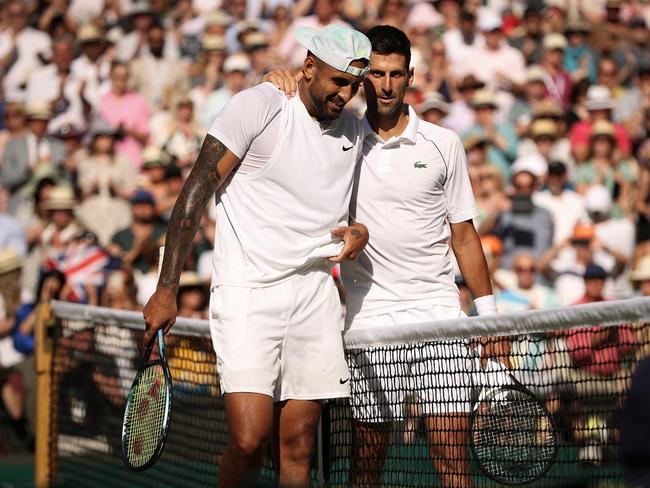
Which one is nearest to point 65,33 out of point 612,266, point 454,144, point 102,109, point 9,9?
point 9,9

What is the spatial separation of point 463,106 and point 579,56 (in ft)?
7.10

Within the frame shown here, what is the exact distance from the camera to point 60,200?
Answer: 12742 millimetres

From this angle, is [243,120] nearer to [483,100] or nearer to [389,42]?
[389,42]

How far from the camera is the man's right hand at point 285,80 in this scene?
234 inches

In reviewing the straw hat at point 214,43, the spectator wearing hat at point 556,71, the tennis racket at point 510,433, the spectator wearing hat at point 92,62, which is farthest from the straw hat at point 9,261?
the tennis racket at point 510,433

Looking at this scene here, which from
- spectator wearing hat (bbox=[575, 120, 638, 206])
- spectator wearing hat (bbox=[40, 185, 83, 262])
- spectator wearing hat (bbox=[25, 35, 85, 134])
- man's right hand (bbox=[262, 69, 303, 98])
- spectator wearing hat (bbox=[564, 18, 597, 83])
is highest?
man's right hand (bbox=[262, 69, 303, 98])

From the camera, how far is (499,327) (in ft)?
18.2

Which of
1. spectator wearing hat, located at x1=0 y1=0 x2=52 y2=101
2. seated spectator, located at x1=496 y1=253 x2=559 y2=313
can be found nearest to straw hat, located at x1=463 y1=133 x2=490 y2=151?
seated spectator, located at x1=496 y1=253 x2=559 y2=313

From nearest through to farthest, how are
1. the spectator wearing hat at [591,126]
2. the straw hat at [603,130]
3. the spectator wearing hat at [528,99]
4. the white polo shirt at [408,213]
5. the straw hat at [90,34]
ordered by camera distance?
the white polo shirt at [408,213], the straw hat at [603,130], the spectator wearing hat at [591,126], the spectator wearing hat at [528,99], the straw hat at [90,34]

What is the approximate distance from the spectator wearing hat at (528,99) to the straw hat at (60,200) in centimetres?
482

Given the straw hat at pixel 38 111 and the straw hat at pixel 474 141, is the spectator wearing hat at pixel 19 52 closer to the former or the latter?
the straw hat at pixel 38 111

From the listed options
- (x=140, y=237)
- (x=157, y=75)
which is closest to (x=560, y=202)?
(x=140, y=237)

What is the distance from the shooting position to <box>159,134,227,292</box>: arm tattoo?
18.6 feet

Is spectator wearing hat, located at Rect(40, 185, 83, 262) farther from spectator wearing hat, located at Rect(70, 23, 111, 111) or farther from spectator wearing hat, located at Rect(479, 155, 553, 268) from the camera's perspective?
spectator wearing hat, located at Rect(479, 155, 553, 268)
